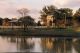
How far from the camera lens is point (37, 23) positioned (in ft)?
395

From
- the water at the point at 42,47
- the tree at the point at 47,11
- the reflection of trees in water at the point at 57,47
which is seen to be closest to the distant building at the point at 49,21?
the tree at the point at 47,11

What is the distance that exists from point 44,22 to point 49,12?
7513 mm

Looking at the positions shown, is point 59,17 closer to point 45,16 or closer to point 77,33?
point 45,16

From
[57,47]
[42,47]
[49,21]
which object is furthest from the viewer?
[49,21]

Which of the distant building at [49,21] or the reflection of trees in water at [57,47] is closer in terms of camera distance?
the reflection of trees in water at [57,47]

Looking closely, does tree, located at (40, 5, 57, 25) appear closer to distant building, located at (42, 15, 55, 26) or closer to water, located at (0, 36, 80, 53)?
distant building, located at (42, 15, 55, 26)

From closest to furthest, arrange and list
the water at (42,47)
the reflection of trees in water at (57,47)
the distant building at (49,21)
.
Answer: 1. the reflection of trees in water at (57,47)
2. the water at (42,47)
3. the distant building at (49,21)

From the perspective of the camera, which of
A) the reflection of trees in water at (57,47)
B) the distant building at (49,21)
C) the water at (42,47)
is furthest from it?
the distant building at (49,21)

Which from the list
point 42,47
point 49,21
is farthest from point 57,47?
point 49,21

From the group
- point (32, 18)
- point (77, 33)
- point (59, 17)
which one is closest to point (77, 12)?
point (59, 17)

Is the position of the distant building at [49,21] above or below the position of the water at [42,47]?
above

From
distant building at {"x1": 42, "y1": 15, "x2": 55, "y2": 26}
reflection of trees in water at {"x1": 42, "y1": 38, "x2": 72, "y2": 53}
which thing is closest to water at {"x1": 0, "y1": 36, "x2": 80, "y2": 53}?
reflection of trees in water at {"x1": 42, "y1": 38, "x2": 72, "y2": 53}

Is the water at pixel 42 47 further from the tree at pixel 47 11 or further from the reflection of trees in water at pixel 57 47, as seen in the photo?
the tree at pixel 47 11

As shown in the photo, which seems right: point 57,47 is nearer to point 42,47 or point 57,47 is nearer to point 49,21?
point 42,47
